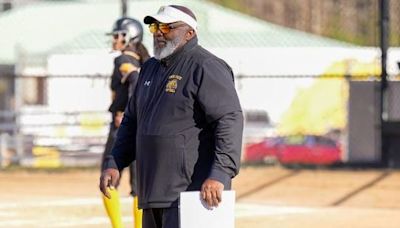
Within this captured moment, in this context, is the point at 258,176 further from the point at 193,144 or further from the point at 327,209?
the point at 193,144

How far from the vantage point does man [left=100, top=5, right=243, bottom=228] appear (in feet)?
21.0

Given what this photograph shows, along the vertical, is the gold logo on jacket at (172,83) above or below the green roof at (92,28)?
above

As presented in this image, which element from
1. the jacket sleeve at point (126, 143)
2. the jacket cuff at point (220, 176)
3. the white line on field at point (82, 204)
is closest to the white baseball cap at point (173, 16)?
the jacket sleeve at point (126, 143)

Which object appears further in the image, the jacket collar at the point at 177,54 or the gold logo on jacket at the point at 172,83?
the jacket collar at the point at 177,54

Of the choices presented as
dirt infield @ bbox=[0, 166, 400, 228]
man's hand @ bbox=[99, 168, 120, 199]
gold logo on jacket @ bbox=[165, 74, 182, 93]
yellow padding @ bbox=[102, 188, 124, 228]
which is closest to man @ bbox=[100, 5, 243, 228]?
gold logo on jacket @ bbox=[165, 74, 182, 93]

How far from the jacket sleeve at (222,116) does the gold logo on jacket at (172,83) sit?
0.13 meters

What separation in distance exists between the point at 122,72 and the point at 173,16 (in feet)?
12.7

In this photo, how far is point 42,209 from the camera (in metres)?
14.1

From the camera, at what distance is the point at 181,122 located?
649 cm

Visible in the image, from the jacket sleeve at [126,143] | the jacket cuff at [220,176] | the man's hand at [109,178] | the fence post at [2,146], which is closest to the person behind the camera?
the jacket cuff at [220,176]

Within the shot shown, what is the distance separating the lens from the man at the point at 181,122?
6402 millimetres

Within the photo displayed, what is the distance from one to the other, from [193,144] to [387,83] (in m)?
12.7

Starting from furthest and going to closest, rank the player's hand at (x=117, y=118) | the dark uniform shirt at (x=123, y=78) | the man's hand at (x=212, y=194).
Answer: the player's hand at (x=117, y=118) → the dark uniform shirt at (x=123, y=78) → the man's hand at (x=212, y=194)

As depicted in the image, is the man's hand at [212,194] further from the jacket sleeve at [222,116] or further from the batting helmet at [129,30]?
the batting helmet at [129,30]
